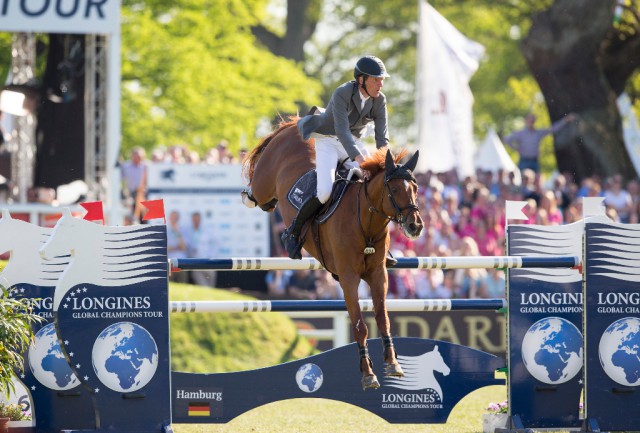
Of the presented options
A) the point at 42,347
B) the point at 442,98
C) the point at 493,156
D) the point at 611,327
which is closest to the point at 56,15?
the point at 442,98

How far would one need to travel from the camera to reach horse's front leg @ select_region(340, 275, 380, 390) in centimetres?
752

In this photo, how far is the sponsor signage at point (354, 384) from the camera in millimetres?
8078

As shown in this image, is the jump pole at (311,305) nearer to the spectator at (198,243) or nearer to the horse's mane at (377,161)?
the horse's mane at (377,161)

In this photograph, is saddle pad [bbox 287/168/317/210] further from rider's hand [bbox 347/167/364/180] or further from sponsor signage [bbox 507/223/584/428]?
sponsor signage [bbox 507/223/584/428]

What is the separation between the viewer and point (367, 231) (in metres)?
7.90

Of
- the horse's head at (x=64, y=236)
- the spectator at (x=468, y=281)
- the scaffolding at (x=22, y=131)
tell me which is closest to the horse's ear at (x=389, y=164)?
the horse's head at (x=64, y=236)

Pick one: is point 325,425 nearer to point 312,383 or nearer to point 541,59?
point 312,383

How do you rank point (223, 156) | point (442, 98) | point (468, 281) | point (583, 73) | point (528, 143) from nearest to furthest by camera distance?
1. point (468, 281)
2. point (223, 156)
3. point (528, 143)
4. point (442, 98)
5. point (583, 73)

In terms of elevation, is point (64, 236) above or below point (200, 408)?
above

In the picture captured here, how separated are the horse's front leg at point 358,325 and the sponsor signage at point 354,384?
425mm

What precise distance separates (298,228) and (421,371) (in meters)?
1.32

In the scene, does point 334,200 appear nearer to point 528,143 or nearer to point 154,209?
point 154,209

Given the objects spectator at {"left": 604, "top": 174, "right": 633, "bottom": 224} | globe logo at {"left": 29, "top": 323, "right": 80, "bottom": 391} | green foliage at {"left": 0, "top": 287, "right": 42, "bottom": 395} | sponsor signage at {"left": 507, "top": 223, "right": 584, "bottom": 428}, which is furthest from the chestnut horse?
spectator at {"left": 604, "top": 174, "right": 633, "bottom": 224}

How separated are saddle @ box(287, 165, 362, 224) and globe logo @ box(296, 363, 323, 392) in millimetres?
1017
